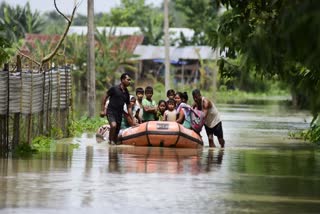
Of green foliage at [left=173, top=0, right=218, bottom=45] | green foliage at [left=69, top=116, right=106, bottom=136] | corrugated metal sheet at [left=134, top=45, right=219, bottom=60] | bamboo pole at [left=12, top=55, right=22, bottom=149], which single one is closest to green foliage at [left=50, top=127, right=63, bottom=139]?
green foliage at [left=69, top=116, right=106, bottom=136]

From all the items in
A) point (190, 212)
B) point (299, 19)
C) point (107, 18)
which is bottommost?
point (190, 212)

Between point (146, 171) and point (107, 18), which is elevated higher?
point (107, 18)

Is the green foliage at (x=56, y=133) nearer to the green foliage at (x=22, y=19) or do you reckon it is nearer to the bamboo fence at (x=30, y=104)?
the bamboo fence at (x=30, y=104)

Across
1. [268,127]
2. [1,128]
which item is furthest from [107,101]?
[268,127]

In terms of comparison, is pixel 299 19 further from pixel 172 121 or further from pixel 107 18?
pixel 107 18

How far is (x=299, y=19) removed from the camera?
10.1m

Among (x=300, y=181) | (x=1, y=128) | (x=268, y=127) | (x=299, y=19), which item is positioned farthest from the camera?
(x=268, y=127)

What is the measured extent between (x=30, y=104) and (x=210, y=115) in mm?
5162

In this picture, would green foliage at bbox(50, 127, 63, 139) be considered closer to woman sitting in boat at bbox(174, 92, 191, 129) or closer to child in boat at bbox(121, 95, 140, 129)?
child in boat at bbox(121, 95, 140, 129)

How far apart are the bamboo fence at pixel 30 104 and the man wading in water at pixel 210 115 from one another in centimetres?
353

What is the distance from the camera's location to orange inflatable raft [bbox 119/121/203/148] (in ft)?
83.5

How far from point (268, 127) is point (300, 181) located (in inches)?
754

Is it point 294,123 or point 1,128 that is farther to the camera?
point 294,123

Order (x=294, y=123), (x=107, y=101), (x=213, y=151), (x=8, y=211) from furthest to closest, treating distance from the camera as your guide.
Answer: (x=294, y=123) → (x=107, y=101) → (x=213, y=151) → (x=8, y=211)
